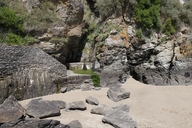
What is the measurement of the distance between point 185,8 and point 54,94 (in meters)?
10.8

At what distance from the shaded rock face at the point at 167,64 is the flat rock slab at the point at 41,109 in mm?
6862

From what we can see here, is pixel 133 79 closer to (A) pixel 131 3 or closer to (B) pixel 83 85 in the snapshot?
(B) pixel 83 85

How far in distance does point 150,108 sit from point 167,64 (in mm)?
5039

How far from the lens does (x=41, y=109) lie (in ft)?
17.3

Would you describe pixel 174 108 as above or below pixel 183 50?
below

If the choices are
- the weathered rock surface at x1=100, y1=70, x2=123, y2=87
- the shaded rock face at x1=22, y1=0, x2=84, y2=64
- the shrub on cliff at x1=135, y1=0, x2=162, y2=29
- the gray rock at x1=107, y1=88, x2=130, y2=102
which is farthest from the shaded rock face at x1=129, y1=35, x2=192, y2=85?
the shaded rock face at x1=22, y1=0, x2=84, y2=64

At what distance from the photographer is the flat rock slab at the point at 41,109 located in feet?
16.7

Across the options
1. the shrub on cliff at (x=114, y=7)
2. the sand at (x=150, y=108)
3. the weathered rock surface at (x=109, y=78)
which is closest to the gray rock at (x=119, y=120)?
the sand at (x=150, y=108)

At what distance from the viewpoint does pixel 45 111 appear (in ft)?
17.2

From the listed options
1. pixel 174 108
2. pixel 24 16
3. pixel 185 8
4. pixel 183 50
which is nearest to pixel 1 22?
pixel 24 16

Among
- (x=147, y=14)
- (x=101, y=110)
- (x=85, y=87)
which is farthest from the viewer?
(x=147, y=14)

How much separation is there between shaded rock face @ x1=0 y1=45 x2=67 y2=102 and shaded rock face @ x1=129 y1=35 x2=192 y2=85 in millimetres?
5450

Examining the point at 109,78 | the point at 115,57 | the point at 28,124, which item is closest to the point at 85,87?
the point at 109,78

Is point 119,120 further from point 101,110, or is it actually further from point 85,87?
point 85,87
